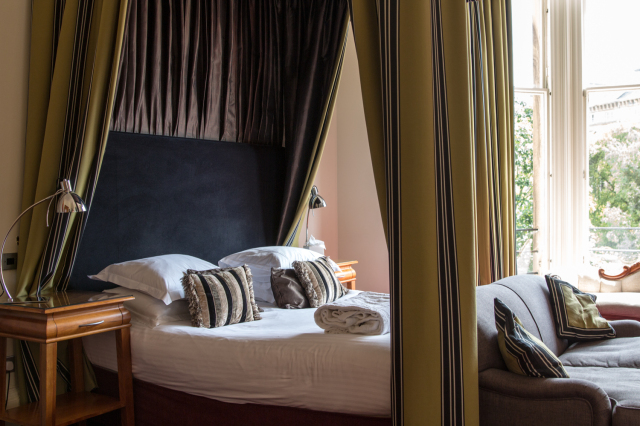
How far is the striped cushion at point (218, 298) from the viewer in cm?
296

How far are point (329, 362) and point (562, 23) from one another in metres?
4.72

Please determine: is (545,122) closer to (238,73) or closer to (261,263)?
(238,73)

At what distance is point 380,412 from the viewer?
2254 millimetres

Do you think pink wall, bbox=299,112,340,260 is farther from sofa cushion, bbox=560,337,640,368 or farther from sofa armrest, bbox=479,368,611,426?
sofa armrest, bbox=479,368,611,426

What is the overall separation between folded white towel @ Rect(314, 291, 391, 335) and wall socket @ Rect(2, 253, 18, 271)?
5.70ft

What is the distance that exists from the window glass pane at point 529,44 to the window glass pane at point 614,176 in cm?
61

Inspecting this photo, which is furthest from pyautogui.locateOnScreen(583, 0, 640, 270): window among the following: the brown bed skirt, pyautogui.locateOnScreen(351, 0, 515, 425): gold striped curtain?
the brown bed skirt

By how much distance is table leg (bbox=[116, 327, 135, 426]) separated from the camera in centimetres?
281

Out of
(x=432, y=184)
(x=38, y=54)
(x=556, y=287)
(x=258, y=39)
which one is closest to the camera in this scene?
(x=432, y=184)

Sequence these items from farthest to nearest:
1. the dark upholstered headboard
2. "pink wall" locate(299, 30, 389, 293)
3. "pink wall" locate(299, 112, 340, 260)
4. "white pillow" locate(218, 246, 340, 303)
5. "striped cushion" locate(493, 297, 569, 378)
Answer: "pink wall" locate(299, 30, 389, 293) < "pink wall" locate(299, 112, 340, 260) < "white pillow" locate(218, 246, 340, 303) < the dark upholstered headboard < "striped cushion" locate(493, 297, 569, 378)

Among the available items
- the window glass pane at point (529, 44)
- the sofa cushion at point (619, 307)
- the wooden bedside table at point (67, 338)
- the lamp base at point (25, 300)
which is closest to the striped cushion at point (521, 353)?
the wooden bedside table at point (67, 338)

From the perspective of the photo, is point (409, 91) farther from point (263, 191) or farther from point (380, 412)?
point (263, 191)

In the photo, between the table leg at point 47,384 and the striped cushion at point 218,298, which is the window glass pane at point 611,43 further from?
the table leg at point 47,384

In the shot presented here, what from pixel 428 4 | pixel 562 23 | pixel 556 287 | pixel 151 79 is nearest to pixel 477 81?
pixel 556 287
